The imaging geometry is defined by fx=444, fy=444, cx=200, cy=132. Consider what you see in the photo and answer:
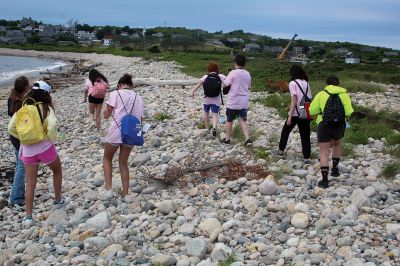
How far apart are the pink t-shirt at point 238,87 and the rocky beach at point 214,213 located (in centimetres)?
93

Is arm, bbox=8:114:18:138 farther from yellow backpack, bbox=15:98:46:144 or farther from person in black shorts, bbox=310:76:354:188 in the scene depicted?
person in black shorts, bbox=310:76:354:188

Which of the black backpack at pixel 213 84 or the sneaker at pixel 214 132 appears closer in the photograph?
the black backpack at pixel 213 84

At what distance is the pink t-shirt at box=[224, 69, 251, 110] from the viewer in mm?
9602

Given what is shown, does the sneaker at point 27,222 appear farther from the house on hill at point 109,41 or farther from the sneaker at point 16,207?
the house on hill at point 109,41

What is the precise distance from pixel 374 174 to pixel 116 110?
15.5ft

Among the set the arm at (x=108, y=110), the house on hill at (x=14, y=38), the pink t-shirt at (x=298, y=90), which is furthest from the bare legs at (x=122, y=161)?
the house on hill at (x=14, y=38)

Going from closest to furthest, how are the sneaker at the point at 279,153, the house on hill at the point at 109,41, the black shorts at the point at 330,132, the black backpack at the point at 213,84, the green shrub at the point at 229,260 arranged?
the green shrub at the point at 229,260 < the black shorts at the point at 330,132 < the sneaker at the point at 279,153 < the black backpack at the point at 213,84 < the house on hill at the point at 109,41

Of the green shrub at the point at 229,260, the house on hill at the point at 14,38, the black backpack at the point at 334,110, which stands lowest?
the green shrub at the point at 229,260

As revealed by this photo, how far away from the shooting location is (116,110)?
23.3 feet

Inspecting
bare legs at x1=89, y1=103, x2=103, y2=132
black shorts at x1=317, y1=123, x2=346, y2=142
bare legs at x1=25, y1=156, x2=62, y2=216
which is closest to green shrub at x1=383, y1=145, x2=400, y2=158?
black shorts at x1=317, y1=123, x2=346, y2=142

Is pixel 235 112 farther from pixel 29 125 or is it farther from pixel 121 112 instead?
pixel 29 125

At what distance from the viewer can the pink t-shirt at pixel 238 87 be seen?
9.60 meters

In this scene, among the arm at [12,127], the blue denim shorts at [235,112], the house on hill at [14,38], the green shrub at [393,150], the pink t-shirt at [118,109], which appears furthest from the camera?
the house on hill at [14,38]

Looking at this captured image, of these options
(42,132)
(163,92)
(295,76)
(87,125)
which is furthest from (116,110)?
(163,92)
